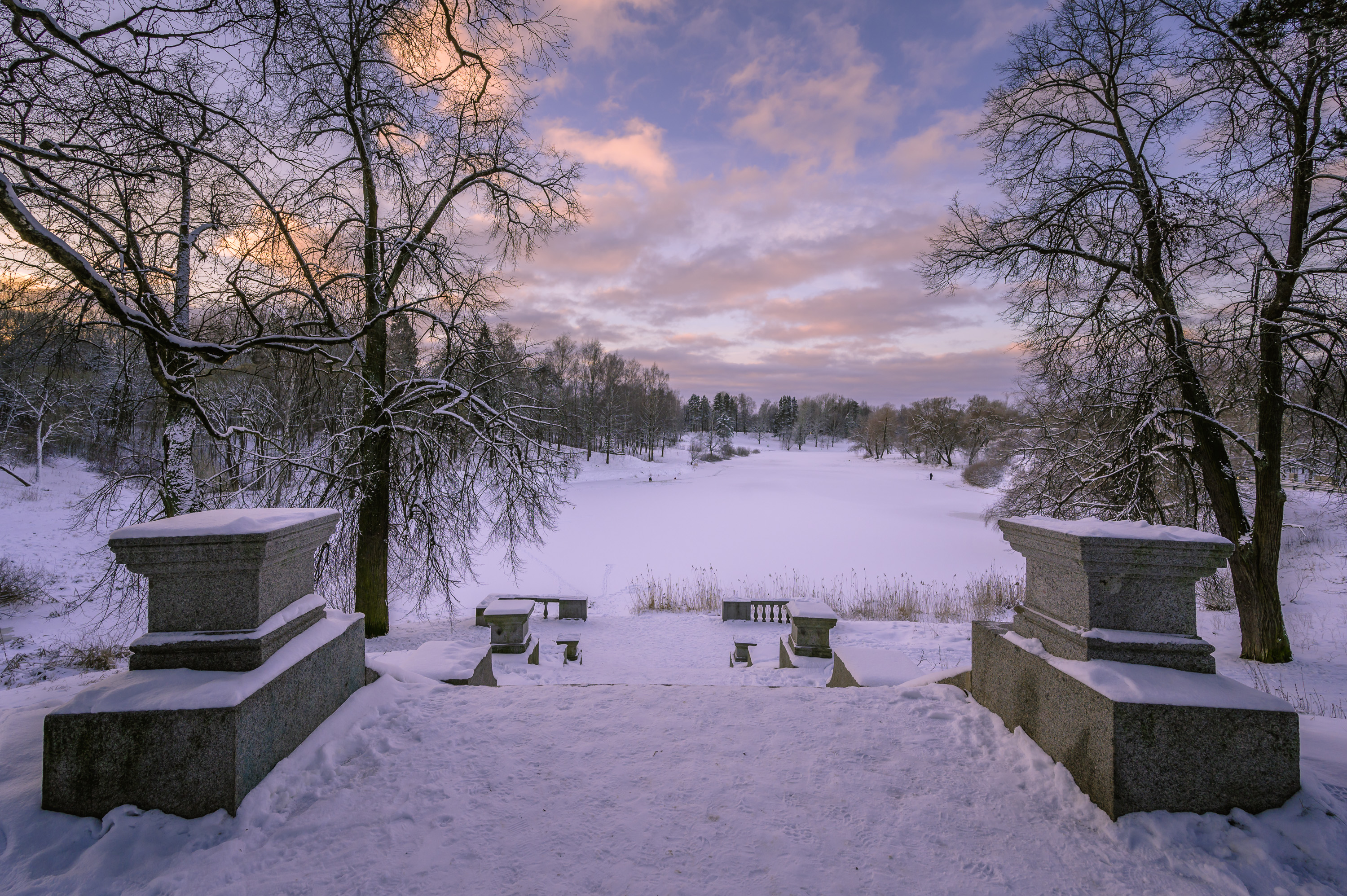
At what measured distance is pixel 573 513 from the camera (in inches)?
1038

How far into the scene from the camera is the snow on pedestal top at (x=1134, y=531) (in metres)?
2.71

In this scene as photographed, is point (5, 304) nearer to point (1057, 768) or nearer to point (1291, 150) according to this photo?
point (1057, 768)

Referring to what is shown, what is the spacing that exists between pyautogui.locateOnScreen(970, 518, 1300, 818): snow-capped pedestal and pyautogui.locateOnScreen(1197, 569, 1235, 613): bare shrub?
10616 mm

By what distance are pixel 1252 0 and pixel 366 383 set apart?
13.6 metres

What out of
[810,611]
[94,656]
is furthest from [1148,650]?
[94,656]

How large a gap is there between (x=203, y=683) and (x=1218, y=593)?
50.7 ft

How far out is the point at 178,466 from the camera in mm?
7410

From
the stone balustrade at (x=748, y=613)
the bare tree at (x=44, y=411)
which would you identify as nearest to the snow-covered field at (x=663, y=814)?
the stone balustrade at (x=748, y=613)

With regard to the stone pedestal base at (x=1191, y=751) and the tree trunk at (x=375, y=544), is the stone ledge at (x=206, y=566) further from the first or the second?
the tree trunk at (x=375, y=544)

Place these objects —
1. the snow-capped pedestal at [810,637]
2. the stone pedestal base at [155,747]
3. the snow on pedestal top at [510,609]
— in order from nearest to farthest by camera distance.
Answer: the stone pedestal base at [155,747]
the snow-capped pedestal at [810,637]
the snow on pedestal top at [510,609]

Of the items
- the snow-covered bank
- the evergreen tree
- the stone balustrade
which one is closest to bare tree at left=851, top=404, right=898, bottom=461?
the evergreen tree

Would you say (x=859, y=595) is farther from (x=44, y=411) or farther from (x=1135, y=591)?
(x=44, y=411)

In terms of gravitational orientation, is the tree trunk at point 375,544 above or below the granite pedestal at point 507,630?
above

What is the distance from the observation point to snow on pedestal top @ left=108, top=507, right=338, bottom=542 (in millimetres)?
2557
